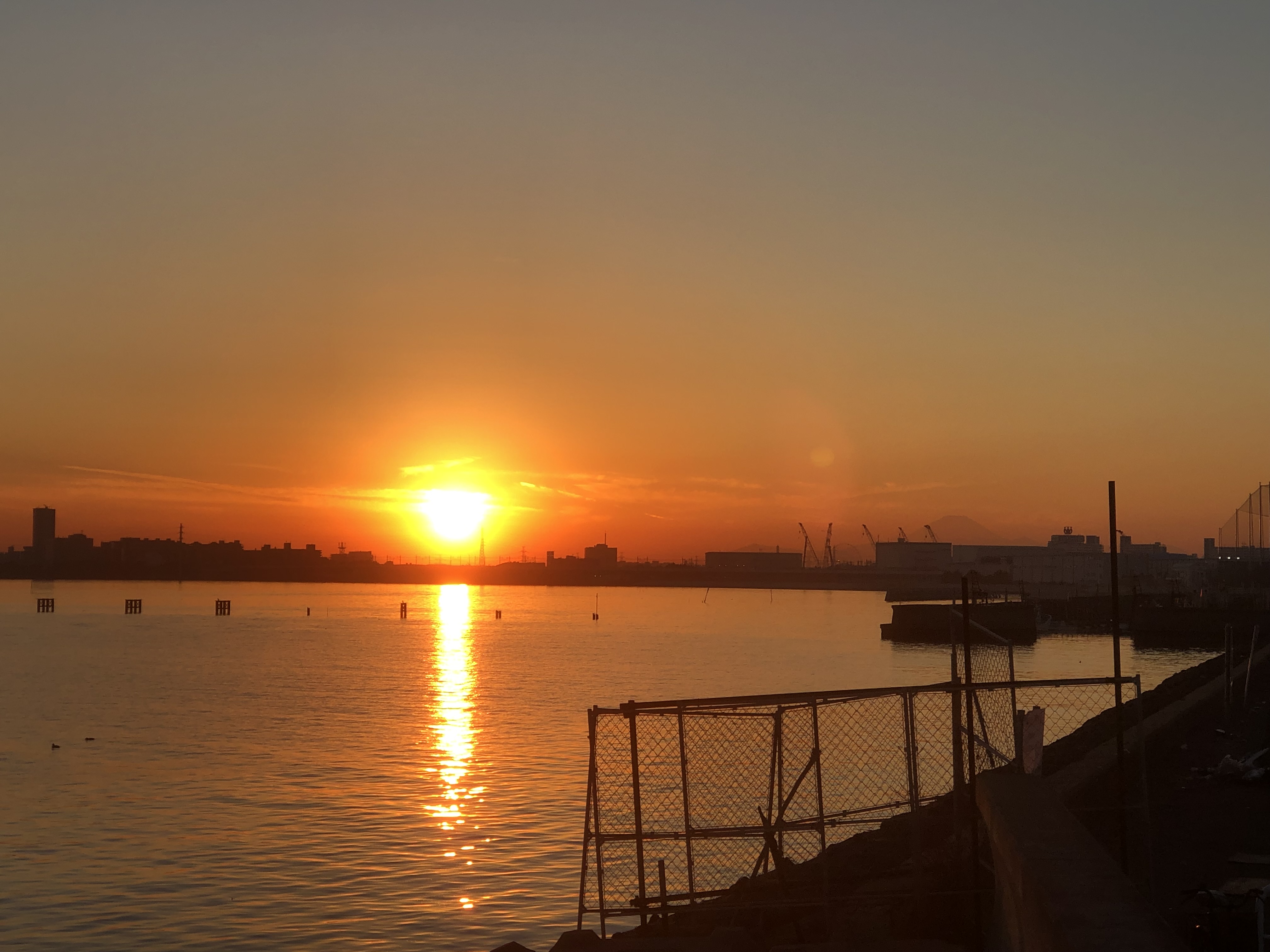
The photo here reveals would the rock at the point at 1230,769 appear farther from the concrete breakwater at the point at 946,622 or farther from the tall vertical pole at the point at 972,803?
the concrete breakwater at the point at 946,622

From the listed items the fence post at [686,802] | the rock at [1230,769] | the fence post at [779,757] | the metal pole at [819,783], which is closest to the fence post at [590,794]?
the fence post at [686,802]

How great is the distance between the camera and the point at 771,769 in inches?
537

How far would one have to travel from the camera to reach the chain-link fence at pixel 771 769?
12031 millimetres

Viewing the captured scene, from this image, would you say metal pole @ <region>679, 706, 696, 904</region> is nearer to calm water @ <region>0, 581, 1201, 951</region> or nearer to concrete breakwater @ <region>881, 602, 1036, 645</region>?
calm water @ <region>0, 581, 1201, 951</region>

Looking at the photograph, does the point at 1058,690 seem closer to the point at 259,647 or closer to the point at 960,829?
the point at 960,829

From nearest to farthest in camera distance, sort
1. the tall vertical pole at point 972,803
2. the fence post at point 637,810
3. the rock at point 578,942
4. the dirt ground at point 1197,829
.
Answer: the dirt ground at point 1197,829
the tall vertical pole at point 972,803
the fence post at point 637,810
the rock at point 578,942

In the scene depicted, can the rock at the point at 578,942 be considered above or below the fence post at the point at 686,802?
below

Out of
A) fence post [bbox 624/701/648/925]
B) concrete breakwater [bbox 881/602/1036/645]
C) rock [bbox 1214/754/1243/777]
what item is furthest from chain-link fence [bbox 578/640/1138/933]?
concrete breakwater [bbox 881/602/1036/645]

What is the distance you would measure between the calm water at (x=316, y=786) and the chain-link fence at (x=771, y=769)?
1783mm

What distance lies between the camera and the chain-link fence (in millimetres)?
12031

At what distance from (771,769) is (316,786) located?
81.3 ft

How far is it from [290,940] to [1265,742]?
17809 mm

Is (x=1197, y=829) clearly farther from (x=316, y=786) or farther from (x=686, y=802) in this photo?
(x=316, y=786)

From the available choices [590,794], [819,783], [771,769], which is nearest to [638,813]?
[590,794]
